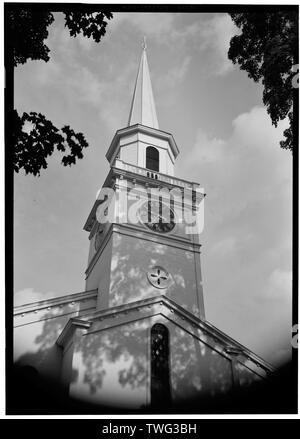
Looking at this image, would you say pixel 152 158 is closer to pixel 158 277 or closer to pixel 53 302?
pixel 158 277

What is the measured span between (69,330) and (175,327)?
11.9 ft

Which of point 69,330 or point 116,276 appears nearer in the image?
point 69,330

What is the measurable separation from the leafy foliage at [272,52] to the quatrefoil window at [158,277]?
31.5ft

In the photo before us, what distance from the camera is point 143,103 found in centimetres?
2502

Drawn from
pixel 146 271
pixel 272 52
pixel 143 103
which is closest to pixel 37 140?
pixel 272 52

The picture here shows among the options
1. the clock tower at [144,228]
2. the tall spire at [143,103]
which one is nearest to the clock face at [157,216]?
the clock tower at [144,228]

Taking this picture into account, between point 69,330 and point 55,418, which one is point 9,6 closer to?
point 55,418

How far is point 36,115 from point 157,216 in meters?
12.2

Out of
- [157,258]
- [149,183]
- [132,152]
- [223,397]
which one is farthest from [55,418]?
[132,152]

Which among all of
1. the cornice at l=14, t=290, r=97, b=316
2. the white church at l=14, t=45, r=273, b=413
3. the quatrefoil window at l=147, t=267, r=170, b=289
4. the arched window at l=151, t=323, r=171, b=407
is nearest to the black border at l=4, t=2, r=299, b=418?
the white church at l=14, t=45, r=273, b=413

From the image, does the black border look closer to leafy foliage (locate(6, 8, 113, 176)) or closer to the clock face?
leafy foliage (locate(6, 8, 113, 176))

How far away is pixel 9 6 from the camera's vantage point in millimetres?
7934

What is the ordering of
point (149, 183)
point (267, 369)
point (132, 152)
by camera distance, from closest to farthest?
point (267, 369), point (149, 183), point (132, 152)

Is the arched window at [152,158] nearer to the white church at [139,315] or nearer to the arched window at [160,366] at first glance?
the white church at [139,315]
